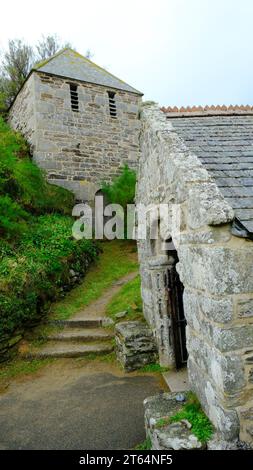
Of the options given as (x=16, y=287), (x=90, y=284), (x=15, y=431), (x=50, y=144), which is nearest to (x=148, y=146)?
(x=16, y=287)

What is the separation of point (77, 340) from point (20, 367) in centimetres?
130

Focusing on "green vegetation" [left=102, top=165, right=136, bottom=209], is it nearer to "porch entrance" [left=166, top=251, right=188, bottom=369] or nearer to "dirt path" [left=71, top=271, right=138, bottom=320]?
"dirt path" [left=71, top=271, right=138, bottom=320]

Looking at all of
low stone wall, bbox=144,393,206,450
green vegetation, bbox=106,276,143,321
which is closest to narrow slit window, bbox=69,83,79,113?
green vegetation, bbox=106,276,143,321

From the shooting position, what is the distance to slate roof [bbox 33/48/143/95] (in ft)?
43.7

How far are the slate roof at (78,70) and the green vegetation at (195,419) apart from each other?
1360 centimetres

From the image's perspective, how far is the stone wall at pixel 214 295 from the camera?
9.15 feet

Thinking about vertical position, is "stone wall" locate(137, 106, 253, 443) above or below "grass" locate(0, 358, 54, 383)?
above

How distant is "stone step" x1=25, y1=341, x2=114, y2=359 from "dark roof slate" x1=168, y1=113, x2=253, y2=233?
14.6 feet

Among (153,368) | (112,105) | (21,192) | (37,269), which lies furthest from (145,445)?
(112,105)

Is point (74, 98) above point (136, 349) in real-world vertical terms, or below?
above

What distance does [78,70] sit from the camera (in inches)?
563

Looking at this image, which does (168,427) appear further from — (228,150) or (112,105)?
(112,105)

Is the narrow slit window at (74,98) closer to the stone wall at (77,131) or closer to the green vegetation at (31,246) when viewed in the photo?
the stone wall at (77,131)
